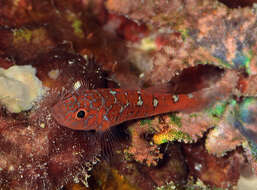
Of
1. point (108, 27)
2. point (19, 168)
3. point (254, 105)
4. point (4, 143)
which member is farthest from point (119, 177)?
point (108, 27)

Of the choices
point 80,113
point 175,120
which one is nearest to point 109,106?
point 80,113

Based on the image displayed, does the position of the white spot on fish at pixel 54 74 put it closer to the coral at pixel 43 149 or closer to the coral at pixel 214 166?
the coral at pixel 43 149

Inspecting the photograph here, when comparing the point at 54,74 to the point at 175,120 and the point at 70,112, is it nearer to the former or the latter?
the point at 70,112

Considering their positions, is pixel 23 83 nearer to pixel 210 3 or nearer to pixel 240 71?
pixel 210 3

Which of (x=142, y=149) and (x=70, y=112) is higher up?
(x=70, y=112)

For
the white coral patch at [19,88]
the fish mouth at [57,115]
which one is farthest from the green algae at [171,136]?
the white coral patch at [19,88]
